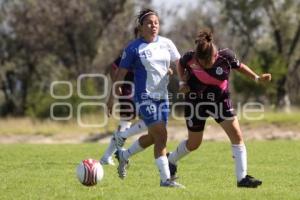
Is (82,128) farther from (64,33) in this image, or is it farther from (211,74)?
(211,74)

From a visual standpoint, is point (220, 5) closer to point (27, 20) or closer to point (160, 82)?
point (27, 20)

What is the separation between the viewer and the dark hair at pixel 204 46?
9.82 metres

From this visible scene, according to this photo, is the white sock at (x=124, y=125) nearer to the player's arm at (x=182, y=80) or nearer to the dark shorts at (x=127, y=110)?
the dark shorts at (x=127, y=110)

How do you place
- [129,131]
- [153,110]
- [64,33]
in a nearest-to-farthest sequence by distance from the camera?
[153,110], [129,131], [64,33]

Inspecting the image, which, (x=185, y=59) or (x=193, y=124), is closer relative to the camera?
(x=185, y=59)

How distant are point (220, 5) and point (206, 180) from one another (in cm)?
3837

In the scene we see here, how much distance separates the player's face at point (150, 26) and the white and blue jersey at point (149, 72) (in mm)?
106

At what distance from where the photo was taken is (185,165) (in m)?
14.3

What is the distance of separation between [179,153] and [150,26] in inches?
77.9

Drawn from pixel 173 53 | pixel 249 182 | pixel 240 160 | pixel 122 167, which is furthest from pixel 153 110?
pixel 122 167

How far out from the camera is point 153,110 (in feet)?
33.0

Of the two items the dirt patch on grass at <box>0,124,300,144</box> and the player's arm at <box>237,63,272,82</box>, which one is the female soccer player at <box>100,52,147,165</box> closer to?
the player's arm at <box>237,63,272,82</box>

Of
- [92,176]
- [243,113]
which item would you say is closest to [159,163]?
[92,176]

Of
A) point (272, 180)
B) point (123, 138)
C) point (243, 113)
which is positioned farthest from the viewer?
point (243, 113)
